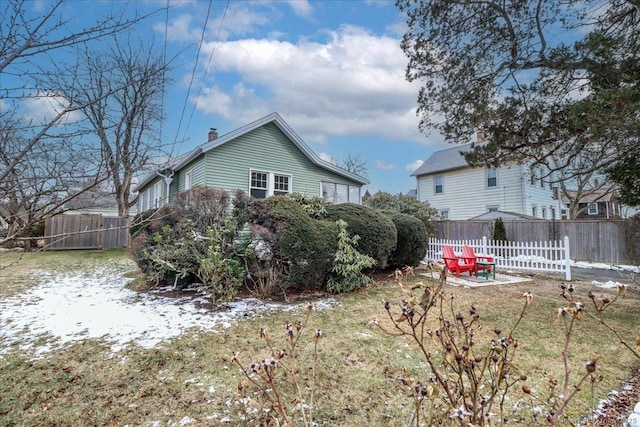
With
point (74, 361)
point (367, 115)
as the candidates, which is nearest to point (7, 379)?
point (74, 361)

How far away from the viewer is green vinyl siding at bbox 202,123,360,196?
12213 millimetres

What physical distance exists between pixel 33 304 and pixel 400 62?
9397 mm

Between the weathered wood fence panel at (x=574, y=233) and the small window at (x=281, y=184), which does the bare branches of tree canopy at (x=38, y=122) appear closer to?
the small window at (x=281, y=184)

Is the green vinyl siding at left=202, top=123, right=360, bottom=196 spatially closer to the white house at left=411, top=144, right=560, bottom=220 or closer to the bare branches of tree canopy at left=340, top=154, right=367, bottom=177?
the white house at left=411, top=144, right=560, bottom=220

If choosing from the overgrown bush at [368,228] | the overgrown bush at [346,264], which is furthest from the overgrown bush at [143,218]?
the overgrown bush at [368,228]

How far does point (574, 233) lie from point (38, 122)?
16.2 meters

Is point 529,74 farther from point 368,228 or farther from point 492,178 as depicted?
point 492,178

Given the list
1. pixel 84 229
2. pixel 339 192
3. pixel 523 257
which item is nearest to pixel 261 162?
pixel 339 192

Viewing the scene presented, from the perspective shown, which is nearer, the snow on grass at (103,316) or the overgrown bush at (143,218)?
the overgrown bush at (143,218)

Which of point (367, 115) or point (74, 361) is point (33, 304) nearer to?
point (74, 361)

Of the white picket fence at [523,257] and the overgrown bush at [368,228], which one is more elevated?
the overgrown bush at [368,228]

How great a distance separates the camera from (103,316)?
518cm

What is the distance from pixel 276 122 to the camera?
13.5 meters

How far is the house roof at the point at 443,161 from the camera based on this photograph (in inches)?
820
